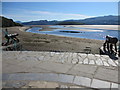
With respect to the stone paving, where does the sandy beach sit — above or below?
above

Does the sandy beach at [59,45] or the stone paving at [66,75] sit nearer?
the stone paving at [66,75]

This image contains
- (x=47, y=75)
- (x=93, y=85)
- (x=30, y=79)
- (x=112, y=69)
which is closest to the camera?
(x=93, y=85)

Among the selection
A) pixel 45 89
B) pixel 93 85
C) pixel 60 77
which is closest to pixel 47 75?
pixel 60 77

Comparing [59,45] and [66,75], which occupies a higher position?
[59,45]

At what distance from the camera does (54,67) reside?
159 inches

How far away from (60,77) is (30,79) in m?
0.87

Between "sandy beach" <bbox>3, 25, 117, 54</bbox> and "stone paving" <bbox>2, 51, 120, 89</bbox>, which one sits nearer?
"stone paving" <bbox>2, 51, 120, 89</bbox>

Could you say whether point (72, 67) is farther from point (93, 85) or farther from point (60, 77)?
point (93, 85)

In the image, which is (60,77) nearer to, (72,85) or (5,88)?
(72,85)

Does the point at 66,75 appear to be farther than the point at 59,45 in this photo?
No

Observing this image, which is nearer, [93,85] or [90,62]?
[93,85]

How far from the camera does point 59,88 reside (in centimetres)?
273

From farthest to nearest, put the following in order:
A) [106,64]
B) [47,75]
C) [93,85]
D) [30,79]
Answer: [106,64] < [47,75] < [30,79] < [93,85]

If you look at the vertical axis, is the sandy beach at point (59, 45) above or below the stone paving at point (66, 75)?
above
